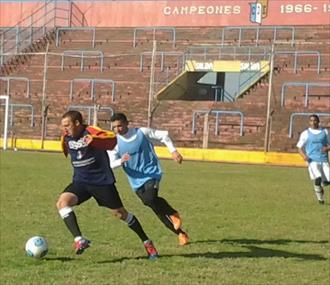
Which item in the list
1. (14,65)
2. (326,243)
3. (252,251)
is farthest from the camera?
(14,65)

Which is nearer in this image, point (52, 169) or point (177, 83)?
point (52, 169)

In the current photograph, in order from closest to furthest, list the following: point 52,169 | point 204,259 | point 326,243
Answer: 1. point 204,259
2. point 326,243
3. point 52,169

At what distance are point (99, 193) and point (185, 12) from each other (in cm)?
4363

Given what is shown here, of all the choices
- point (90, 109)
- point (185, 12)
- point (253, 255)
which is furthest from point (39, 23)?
point (253, 255)

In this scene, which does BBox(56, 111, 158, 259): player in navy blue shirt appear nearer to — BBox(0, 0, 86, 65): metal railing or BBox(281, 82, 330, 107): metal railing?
BBox(281, 82, 330, 107): metal railing

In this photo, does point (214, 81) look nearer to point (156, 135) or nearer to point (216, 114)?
point (216, 114)

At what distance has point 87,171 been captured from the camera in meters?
8.95

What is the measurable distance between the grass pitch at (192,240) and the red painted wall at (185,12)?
1206 inches

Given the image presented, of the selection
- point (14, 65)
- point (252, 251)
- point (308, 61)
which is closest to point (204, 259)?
point (252, 251)

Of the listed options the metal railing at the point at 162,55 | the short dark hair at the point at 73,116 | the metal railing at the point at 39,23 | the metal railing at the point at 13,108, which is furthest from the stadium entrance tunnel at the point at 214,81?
the short dark hair at the point at 73,116

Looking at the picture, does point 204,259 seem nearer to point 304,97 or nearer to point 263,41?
point 304,97

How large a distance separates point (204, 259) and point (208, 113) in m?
30.0

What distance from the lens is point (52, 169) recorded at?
23797mm

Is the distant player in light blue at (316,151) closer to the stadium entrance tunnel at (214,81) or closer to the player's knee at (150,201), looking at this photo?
the player's knee at (150,201)
